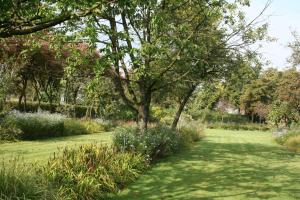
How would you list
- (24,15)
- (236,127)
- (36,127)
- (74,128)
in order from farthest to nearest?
(236,127) → (74,128) → (36,127) → (24,15)

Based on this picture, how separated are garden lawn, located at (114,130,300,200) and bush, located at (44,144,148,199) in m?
0.33

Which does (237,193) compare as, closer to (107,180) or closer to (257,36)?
(107,180)

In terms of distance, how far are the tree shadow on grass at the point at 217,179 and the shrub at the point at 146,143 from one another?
44 centimetres

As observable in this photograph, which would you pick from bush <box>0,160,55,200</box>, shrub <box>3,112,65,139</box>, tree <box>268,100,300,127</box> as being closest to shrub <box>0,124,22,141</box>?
shrub <box>3,112,65,139</box>

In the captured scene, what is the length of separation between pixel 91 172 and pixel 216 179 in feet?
12.8

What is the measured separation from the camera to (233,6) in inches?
A: 583

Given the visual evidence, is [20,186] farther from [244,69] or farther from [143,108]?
[244,69]

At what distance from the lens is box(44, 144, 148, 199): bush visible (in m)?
8.02

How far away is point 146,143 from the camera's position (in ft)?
42.3

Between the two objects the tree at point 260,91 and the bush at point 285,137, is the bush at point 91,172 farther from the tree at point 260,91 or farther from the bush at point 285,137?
the tree at point 260,91

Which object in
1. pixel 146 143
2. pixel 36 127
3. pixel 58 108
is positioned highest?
pixel 58 108

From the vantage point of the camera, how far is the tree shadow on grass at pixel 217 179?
9.43 m

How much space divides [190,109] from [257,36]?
1755 cm

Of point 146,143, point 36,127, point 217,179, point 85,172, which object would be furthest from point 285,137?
point 85,172
